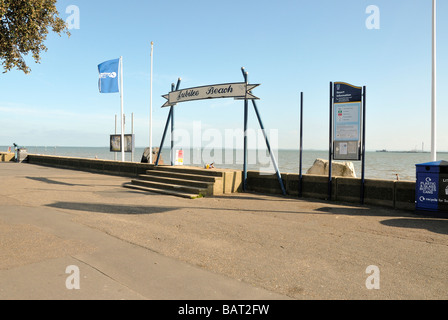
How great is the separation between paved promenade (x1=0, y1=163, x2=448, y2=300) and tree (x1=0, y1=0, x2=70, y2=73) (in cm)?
470

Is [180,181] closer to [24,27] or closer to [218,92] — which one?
[218,92]

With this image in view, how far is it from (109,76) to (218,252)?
1871cm

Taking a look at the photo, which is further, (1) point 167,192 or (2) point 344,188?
(1) point 167,192

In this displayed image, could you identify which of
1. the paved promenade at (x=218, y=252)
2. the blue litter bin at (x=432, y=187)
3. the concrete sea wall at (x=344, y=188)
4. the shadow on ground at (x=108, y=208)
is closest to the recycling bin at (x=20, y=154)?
the paved promenade at (x=218, y=252)

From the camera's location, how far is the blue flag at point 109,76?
68.1 feet

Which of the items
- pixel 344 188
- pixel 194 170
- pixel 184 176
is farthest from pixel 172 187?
pixel 344 188

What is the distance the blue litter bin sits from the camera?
811 cm

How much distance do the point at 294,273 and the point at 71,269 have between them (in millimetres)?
3082

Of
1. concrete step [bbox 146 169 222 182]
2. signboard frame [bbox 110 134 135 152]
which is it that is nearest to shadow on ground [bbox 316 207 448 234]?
concrete step [bbox 146 169 222 182]

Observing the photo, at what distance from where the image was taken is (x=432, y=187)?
27.2 ft

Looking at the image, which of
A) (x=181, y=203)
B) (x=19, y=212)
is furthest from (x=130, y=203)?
(x=19, y=212)
